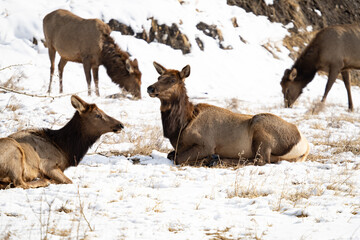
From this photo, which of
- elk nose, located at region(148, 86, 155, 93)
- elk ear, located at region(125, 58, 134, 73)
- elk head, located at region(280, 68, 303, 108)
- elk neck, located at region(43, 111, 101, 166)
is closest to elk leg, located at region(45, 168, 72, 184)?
elk neck, located at region(43, 111, 101, 166)

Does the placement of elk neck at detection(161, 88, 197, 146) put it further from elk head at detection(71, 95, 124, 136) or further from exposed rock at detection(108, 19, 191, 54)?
exposed rock at detection(108, 19, 191, 54)

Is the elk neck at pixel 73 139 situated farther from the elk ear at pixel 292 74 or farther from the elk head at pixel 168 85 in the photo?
the elk ear at pixel 292 74

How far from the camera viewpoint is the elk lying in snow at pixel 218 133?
694 cm

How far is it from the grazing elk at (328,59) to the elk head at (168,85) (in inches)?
297

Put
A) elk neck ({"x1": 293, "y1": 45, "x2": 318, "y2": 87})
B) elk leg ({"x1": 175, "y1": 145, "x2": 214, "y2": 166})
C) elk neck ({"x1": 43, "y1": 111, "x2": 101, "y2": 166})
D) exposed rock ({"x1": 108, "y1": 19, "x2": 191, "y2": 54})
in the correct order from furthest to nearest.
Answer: exposed rock ({"x1": 108, "y1": 19, "x2": 191, "y2": 54}), elk neck ({"x1": 293, "y1": 45, "x2": 318, "y2": 87}), elk leg ({"x1": 175, "y1": 145, "x2": 214, "y2": 166}), elk neck ({"x1": 43, "y1": 111, "x2": 101, "y2": 166})

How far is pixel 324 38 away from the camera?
13992 millimetres

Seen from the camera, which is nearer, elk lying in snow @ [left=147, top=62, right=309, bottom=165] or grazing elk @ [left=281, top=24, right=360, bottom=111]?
elk lying in snow @ [left=147, top=62, right=309, bottom=165]

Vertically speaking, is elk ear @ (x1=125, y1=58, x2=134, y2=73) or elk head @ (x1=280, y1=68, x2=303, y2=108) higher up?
elk ear @ (x1=125, y1=58, x2=134, y2=73)

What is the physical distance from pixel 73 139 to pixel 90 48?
794 centimetres

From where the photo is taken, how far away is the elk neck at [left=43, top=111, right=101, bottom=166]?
573 centimetres

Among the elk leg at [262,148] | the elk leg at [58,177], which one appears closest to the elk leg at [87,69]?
the elk leg at [262,148]

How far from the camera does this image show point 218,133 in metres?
7.14

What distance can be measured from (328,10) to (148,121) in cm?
2100

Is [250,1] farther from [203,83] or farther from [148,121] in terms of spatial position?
[148,121]
